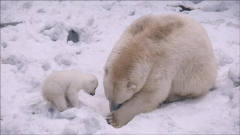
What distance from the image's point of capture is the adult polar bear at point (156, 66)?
371 cm

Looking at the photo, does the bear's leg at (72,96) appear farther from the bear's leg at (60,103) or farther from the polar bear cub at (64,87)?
the bear's leg at (60,103)

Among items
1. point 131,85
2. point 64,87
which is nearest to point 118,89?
point 131,85

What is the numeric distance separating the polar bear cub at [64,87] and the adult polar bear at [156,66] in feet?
1.04

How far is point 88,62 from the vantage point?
525 centimetres

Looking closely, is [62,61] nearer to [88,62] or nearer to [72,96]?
[88,62]

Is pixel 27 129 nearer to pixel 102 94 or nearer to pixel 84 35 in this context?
pixel 102 94

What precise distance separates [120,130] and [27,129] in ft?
3.13

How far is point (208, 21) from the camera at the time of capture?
6.85 metres

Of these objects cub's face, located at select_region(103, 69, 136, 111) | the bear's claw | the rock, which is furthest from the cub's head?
the rock

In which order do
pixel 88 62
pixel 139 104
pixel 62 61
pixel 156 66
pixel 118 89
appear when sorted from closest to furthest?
pixel 118 89 → pixel 156 66 → pixel 139 104 → pixel 62 61 → pixel 88 62

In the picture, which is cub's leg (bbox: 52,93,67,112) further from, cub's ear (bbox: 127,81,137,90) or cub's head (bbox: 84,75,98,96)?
cub's ear (bbox: 127,81,137,90)

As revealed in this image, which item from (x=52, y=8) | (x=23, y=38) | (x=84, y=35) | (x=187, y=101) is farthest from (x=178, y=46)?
(x=52, y=8)

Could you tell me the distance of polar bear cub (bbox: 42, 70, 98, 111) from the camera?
12.2ft

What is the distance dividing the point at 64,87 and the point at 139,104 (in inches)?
38.3
